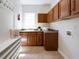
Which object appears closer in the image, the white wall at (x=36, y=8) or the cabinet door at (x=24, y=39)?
the cabinet door at (x=24, y=39)

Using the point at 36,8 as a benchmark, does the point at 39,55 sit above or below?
below

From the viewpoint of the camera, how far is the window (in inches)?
324

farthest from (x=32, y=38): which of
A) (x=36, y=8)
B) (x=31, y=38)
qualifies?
(x=36, y=8)

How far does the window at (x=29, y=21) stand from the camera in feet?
27.0

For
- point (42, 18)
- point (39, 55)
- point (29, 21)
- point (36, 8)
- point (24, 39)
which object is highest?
point (36, 8)

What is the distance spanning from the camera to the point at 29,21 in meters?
8.28

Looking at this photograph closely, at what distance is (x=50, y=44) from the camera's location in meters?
5.71

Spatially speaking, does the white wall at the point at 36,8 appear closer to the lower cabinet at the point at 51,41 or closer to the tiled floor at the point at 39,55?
the lower cabinet at the point at 51,41

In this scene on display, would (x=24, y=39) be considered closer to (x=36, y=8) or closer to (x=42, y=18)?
(x=42, y=18)

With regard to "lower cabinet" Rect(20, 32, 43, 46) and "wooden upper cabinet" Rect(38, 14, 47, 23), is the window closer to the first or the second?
"wooden upper cabinet" Rect(38, 14, 47, 23)

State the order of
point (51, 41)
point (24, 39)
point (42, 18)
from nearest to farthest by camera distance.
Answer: point (51, 41) → point (24, 39) → point (42, 18)

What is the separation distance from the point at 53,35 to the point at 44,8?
299 cm

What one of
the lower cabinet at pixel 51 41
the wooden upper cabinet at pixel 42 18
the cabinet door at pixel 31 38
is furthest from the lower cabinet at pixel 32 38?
the lower cabinet at pixel 51 41

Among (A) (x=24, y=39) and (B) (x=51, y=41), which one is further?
(A) (x=24, y=39)
